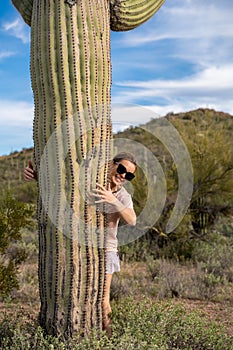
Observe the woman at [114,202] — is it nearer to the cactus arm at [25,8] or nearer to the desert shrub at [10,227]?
the desert shrub at [10,227]

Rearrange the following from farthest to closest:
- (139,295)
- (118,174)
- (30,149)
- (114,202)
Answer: (30,149)
(139,295)
(118,174)
(114,202)

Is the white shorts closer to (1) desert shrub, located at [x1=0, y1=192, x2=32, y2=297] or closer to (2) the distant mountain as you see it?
(1) desert shrub, located at [x1=0, y1=192, x2=32, y2=297]

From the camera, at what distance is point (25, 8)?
530cm

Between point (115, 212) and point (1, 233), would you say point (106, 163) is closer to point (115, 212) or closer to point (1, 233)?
point (115, 212)

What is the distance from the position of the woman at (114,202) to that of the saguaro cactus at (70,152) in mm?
126

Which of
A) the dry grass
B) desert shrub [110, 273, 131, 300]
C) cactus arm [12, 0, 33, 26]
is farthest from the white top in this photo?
desert shrub [110, 273, 131, 300]

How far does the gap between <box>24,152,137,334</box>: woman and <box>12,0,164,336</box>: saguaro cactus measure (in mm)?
126

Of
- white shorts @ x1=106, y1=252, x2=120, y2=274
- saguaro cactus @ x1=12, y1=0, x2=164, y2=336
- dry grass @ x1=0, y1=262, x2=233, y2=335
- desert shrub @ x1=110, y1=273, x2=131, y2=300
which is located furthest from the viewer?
desert shrub @ x1=110, y1=273, x2=131, y2=300

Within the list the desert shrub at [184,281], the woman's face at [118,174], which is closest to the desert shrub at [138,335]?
the woman's face at [118,174]

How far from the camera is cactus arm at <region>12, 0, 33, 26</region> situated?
5.27 m

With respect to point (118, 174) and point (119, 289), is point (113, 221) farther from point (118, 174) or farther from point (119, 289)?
point (119, 289)

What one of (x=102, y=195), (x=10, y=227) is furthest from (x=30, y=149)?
(x=102, y=195)

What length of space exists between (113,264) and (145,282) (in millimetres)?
3608

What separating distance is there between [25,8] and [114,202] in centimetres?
216
